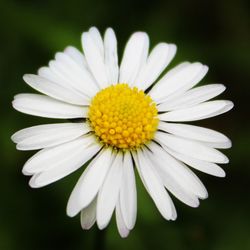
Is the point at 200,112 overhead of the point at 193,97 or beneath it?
beneath

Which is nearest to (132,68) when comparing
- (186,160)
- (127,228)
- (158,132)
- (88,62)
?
(88,62)

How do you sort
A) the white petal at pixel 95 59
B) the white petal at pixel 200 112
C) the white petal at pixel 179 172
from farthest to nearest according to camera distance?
the white petal at pixel 95 59, the white petal at pixel 200 112, the white petal at pixel 179 172

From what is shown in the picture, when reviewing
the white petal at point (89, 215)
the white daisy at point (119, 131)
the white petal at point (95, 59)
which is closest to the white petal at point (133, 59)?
the white daisy at point (119, 131)

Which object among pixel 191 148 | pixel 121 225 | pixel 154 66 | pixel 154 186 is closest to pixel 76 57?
pixel 154 66

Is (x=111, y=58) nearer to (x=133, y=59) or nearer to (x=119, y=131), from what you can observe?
(x=133, y=59)

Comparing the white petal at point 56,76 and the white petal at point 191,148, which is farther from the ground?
the white petal at point 56,76

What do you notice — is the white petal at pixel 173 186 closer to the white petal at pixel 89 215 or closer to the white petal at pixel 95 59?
the white petal at pixel 89 215
